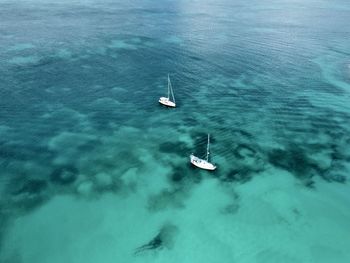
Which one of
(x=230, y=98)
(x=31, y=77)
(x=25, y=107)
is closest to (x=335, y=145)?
(x=230, y=98)

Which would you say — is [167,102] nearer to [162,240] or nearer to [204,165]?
[204,165]

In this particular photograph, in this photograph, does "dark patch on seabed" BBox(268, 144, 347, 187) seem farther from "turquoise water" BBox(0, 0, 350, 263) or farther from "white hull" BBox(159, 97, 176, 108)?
"white hull" BBox(159, 97, 176, 108)

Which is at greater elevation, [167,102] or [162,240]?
[167,102]

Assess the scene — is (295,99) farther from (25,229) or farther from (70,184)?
(25,229)

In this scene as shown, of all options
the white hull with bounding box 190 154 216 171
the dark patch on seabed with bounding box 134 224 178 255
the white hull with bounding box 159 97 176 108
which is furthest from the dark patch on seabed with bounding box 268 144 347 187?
the white hull with bounding box 159 97 176 108

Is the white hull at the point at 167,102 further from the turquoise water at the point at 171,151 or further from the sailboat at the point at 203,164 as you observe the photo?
the sailboat at the point at 203,164

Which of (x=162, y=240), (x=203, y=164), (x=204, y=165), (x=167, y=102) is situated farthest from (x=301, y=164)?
(x=167, y=102)

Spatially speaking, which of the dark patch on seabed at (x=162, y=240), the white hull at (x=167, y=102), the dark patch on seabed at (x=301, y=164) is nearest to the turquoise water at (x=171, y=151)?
the dark patch on seabed at (x=162, y=240)

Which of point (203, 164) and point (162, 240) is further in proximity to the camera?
point (203, 164)
